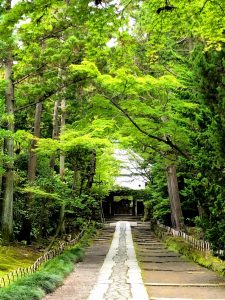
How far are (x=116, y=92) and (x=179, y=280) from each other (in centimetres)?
619

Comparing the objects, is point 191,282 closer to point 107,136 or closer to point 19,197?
point 107,136

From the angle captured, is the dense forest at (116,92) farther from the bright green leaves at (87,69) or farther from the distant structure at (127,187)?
the distant structure at (127,187)

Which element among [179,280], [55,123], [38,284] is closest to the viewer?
[38,284]

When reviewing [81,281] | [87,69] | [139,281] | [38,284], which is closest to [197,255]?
[139,281]

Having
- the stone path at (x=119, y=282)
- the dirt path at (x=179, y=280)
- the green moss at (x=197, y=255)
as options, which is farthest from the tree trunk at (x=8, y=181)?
the green moss at (x=197, y=255)

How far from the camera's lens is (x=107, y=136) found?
16641 millimetres

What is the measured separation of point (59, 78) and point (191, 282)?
890 centimetres

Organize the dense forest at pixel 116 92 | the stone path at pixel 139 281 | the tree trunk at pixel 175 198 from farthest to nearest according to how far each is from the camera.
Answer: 1. the tree trunk at pixel 175 198
2. the stone path at pixel 139 281
3. the dense forest at pixel 116 92

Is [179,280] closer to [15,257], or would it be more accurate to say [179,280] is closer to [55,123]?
→ [15,257]

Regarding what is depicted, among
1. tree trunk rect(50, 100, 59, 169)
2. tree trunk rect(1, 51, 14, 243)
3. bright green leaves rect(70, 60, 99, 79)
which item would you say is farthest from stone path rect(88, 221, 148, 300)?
tree trunk rect(50, 100, 59, 169)

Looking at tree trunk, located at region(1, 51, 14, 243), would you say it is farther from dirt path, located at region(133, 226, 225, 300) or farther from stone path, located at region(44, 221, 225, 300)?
dirt path, located at region(133, 226, 225, 300)

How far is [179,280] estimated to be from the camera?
38.0 feet

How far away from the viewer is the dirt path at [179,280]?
948 cm

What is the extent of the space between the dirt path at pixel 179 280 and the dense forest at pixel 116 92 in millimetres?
1232
